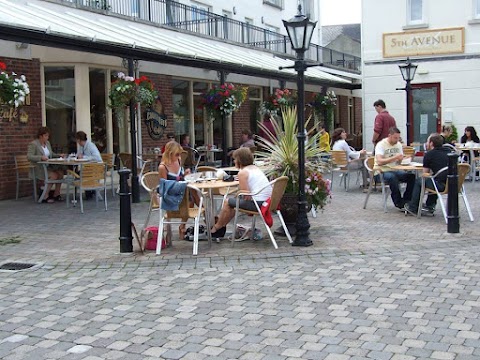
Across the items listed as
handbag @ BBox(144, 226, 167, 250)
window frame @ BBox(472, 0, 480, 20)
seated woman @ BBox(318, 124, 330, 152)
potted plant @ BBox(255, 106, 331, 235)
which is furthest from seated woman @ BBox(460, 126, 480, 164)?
handbag @ BBox(144, 226, 167, 250)

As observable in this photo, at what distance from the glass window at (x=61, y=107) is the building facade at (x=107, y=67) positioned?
0.02 meters

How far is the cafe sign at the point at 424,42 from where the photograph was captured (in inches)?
782

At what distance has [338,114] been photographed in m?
29.9

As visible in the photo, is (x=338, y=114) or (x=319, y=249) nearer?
(x=319, y=249)

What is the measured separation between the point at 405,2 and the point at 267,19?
9326 millimetres

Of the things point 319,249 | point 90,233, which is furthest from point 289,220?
point 90,233

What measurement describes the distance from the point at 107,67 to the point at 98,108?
0.96m

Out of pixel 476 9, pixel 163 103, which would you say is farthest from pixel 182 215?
pixel 476 9

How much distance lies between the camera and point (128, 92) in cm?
1188

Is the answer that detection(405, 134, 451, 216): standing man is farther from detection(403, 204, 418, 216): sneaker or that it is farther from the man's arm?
the man's arm

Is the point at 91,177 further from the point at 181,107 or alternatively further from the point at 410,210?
the point at 181,107

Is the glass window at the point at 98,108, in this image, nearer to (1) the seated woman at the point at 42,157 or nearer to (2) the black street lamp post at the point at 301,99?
(1) the seated woman at the point at 42,157

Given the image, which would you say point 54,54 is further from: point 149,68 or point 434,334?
point 434,334

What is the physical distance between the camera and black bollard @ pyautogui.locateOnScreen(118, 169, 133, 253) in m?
7.32
